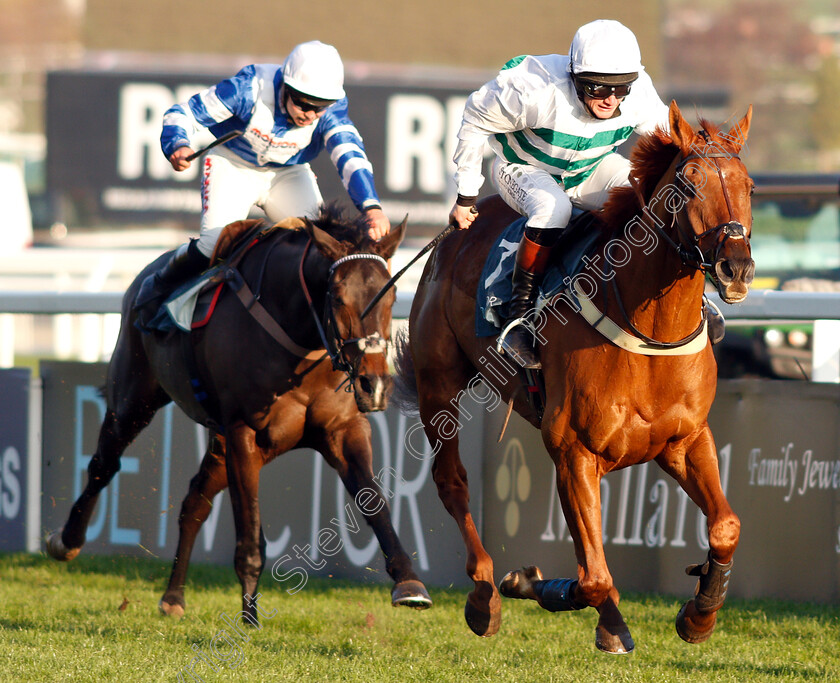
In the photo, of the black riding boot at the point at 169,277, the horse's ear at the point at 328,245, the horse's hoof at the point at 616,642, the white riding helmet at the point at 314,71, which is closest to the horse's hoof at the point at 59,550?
the black riding boot at the point at 169,277

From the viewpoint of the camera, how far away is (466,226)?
459 centimetres

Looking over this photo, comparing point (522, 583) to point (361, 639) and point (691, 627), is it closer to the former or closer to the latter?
point (691, 627)

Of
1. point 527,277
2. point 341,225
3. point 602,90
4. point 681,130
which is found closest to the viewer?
point 681,130

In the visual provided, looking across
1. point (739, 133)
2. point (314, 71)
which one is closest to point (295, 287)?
point (314, 71)

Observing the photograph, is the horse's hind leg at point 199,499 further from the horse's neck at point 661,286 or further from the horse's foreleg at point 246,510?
the horse's neck at point 661,286

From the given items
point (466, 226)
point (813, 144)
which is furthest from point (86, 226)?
point (813, 144)

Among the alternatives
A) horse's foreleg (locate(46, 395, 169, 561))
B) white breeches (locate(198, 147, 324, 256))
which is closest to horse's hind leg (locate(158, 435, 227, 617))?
horse's foreleg (locate(46, 395, 169, 561))

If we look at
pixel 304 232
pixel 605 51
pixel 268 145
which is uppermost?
pixel 605 51

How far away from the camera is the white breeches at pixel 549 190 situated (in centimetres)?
433

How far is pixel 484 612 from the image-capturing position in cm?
449

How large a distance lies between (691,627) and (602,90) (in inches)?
71.7

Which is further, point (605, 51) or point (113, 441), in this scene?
point (113, 441)

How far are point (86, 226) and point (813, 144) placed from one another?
3291cm

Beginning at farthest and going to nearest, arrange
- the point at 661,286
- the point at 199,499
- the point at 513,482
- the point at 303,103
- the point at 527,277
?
the point at 513,482 → the point at 199,499 → the point at 303,103 → the point at 527,277 → the point at 661,286
